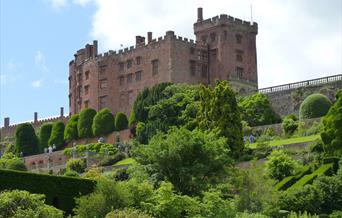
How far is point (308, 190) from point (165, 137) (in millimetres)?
7919

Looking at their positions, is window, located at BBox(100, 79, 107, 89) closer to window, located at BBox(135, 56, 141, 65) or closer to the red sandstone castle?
the red sandstone castle

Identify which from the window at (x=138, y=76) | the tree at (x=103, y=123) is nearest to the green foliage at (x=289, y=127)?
the tree at (x=103, y=123)

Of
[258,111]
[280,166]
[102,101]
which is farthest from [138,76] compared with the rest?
[280,166]

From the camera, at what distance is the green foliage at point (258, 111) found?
206 ft

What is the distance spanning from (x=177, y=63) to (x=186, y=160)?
38.1 metres

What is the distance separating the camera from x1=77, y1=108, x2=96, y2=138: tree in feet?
255

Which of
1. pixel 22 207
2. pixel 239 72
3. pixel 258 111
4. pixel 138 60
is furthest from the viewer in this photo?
pixel 138 60

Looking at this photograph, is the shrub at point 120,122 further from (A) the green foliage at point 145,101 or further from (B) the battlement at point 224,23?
(B) the battlement at point 224,23

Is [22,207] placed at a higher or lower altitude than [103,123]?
lower

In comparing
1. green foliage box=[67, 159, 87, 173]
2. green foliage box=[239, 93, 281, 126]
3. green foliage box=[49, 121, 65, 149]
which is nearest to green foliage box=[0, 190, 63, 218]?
green foliage box=[67, 159, 87, 173]

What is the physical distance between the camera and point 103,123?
7631 centimetres

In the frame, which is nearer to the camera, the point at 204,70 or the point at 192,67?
the point at 192,67

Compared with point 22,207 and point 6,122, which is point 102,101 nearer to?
point 6,122

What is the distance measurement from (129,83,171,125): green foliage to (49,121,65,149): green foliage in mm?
10359
